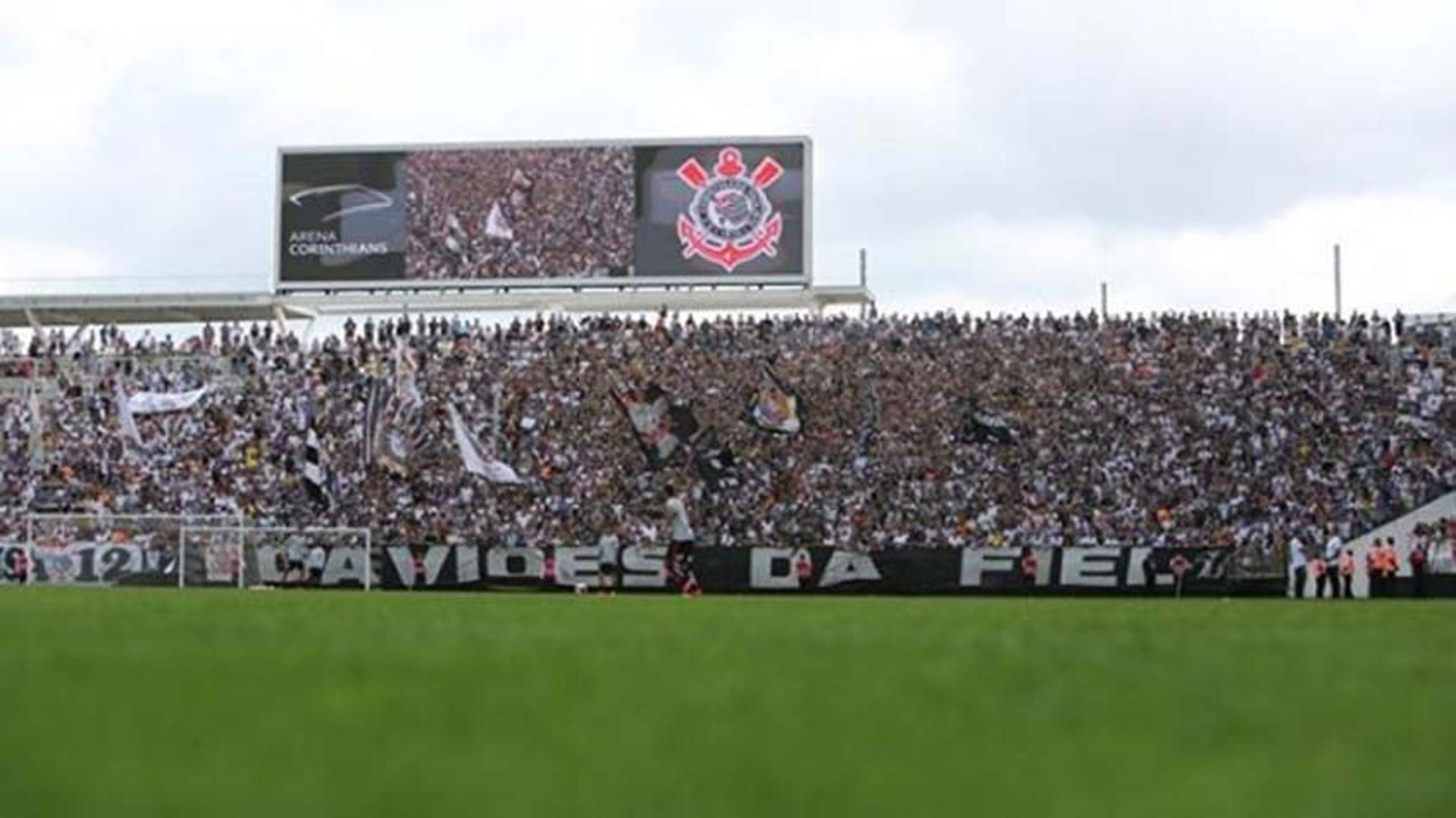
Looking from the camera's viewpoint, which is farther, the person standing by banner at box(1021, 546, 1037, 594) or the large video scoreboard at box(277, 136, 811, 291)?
the large video scoreboard at box(277, 136, 811, 291)

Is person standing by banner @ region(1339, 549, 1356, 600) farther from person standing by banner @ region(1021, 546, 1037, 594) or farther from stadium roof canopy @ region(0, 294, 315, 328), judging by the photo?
stadium roof canopy @ region(0, 294, 315, 328)

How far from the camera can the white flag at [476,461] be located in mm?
47781

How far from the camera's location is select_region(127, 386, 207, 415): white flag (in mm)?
53375

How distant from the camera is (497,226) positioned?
5953cm

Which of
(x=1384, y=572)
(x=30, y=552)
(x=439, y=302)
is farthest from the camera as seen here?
(x=439, y=302)

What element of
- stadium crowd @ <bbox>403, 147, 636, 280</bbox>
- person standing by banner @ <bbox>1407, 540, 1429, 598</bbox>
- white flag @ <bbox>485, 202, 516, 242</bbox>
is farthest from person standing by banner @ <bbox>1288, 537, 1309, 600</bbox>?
white flag @ <bbox>485, 202, 516, 242</bbox>

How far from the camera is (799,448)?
49.8 m

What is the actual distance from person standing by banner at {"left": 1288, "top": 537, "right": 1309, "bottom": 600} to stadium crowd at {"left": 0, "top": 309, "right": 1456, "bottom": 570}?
531mm

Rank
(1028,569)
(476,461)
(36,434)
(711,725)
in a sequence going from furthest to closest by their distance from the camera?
(36,434) < (476,461) < (1028,569) < (711,725)

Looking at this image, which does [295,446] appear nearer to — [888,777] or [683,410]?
[683,410]

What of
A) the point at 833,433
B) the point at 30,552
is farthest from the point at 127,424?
the point at 833,433

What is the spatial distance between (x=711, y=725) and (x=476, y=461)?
42119 mm

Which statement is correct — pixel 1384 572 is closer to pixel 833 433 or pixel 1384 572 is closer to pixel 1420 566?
pixel 1420 566

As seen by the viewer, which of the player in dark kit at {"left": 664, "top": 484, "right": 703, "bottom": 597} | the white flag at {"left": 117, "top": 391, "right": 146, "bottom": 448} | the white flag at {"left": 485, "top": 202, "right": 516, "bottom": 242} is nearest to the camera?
the player in dark kit at {"left": 664, "top": 484, "right": 703, "bottom": 597}
